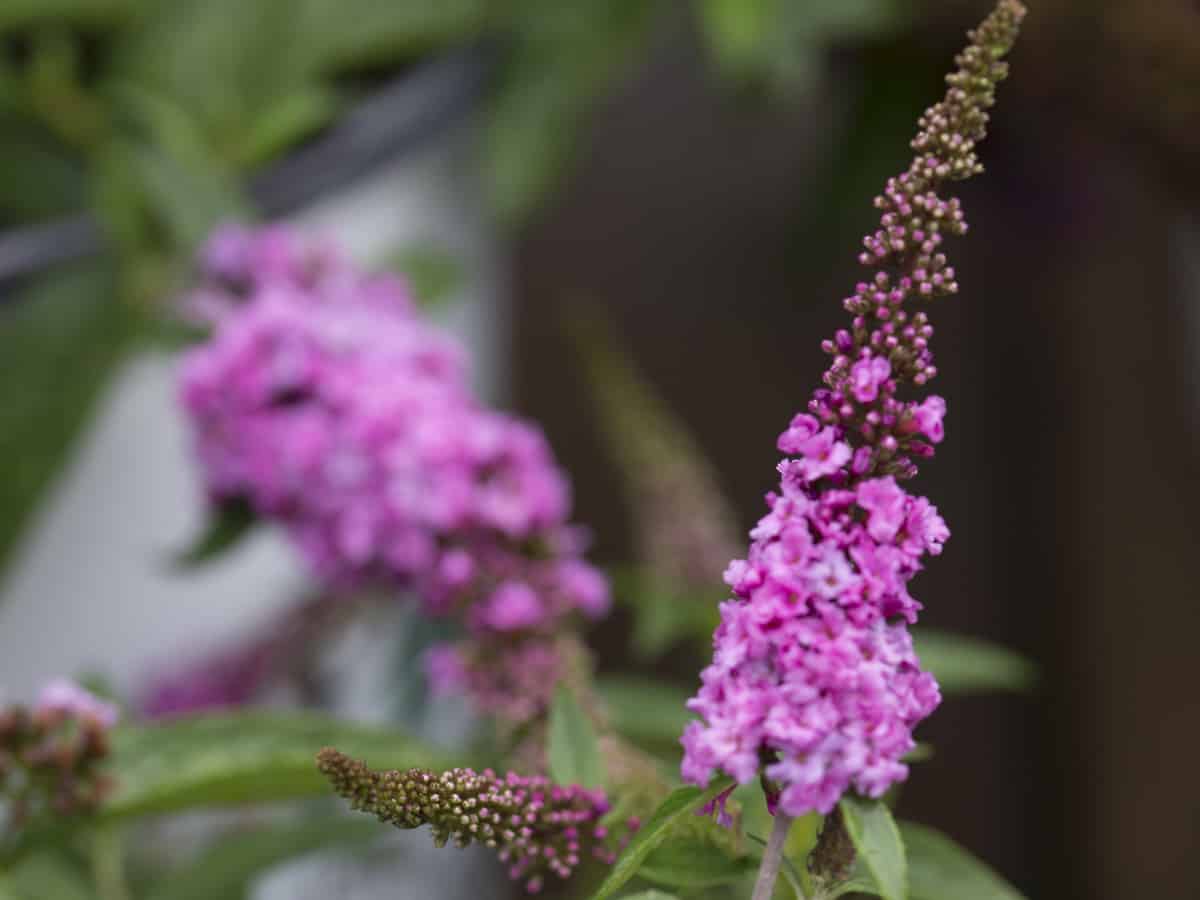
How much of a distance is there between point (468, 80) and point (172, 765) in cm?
51

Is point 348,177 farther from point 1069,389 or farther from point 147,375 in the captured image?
point 1069,389

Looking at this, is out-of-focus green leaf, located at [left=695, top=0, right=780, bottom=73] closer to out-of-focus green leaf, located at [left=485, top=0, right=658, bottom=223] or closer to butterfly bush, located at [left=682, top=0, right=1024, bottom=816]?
out-of-focus green leaf, located at [left=485, top=0, right=658, bottom=223]

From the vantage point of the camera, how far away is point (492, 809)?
323mm

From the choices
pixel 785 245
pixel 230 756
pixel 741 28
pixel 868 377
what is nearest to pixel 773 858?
pixel 868 377

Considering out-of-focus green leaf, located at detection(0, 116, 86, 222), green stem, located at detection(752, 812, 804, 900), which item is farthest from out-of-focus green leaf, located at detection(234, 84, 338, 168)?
green stem, located at detection(752, 812, 804, 900)

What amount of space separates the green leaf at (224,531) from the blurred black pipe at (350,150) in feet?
0.52

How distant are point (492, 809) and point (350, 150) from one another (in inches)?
22.4

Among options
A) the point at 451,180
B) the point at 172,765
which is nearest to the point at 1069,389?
the point at 451,180

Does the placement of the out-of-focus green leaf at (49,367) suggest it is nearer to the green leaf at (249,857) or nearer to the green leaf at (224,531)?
the green leaf at (224,531)

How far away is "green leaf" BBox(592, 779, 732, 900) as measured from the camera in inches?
12.3

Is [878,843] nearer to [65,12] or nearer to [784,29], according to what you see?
[784,29]

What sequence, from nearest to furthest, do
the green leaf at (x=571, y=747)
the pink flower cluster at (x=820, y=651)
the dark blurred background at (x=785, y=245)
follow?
the pink flower cluster at (x=820, y=651) < the green leaf at (x=571, y=747) < the dark blurred background at (x=785, y=245)

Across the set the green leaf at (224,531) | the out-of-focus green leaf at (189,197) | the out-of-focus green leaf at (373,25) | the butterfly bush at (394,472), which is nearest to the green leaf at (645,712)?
the butterfly bush at (394,472)

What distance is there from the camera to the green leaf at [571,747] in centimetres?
40
